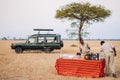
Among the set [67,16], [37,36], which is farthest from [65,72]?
[67,16]

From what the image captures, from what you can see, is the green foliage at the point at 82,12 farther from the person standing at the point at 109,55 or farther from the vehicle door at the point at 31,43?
the person standing at the point at 109,55

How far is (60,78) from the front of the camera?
1580 cm

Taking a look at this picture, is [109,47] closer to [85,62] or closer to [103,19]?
[85,62]

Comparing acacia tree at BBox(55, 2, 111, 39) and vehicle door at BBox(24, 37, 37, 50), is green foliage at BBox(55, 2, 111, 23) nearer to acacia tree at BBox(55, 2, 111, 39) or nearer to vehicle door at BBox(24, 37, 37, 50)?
acacia tree at BBox(55, 2, 111, 39)

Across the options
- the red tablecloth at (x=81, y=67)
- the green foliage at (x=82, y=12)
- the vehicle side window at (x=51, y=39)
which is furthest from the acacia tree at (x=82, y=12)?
the red tablecloth at (x=81, y=67)

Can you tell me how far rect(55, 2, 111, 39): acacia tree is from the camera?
4875 cm

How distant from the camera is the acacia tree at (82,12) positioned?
48.8 m

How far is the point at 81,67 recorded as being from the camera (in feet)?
54.0

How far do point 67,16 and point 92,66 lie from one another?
33176 mm

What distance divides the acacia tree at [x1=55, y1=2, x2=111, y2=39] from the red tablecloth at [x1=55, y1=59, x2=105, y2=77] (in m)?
31.4

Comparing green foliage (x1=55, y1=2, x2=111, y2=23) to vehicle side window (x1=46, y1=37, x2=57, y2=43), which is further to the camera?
green foliage (x1=55, y1=2, x2=111, y2=23)

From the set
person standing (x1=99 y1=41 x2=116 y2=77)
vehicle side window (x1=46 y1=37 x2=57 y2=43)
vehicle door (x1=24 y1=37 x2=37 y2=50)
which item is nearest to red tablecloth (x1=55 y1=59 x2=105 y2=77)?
person standing (x1=99 y1=41 x2=116 y2=77)

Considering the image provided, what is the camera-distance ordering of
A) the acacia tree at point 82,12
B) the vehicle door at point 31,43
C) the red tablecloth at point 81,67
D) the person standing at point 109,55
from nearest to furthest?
the red tablecloth at point 81,67, the person standing at point 109,55, the vehicle door at point 31,43, the acacia tree at point 82,12

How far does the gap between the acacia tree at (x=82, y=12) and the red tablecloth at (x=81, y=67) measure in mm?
31382
